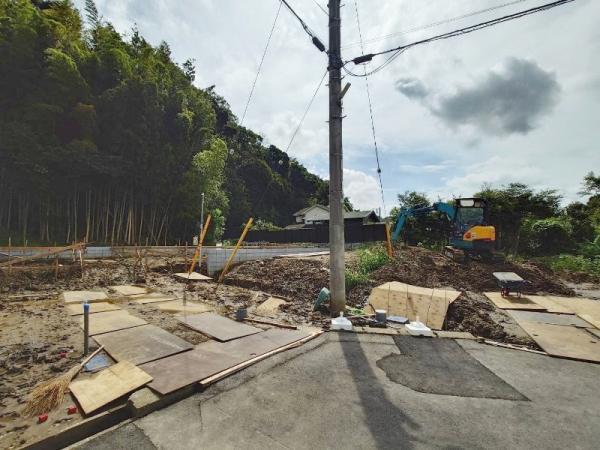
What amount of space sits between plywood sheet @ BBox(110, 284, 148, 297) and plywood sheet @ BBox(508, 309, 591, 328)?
9.84m

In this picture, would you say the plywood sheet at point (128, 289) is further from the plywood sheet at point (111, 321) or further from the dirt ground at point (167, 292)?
the plywood sheet at point (111, 321)

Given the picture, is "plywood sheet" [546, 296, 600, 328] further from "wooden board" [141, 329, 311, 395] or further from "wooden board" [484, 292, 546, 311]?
"wooden board" [141, 329, 311, 395]

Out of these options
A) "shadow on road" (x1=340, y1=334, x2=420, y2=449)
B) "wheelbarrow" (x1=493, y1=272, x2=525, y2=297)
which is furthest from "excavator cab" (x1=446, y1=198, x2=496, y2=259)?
"shadow on road" (x1=340, y1=334, x2=420, y2=449)

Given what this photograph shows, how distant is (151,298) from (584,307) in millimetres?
11130

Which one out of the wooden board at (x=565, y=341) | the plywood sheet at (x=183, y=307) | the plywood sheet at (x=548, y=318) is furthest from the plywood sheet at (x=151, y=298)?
the plywood sheet at (x=548, y=318)

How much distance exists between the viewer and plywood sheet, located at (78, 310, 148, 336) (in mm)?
5074

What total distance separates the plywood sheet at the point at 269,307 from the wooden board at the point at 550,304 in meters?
6.50

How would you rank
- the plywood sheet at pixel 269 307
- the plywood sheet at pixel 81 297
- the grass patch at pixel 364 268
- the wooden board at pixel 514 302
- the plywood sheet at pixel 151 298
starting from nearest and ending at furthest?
the plywood sheet at pixel 269 307
the wooden board at pixel 514 302
the plywood sheet at pixel 81 297
the plywood sheet at pixel 151 298
the grass patch at pixel 364 268

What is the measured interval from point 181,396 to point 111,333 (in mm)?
2542

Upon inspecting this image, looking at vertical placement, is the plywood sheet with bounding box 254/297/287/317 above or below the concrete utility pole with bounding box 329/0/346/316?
below

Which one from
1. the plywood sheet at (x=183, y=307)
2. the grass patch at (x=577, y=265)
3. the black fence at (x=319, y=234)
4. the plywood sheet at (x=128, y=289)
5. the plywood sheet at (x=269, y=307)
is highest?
the black fence at (x=319, y=234)

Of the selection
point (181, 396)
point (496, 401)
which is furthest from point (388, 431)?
point (181, 396)

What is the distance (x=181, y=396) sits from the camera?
3180 mm

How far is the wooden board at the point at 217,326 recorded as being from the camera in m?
5.06
